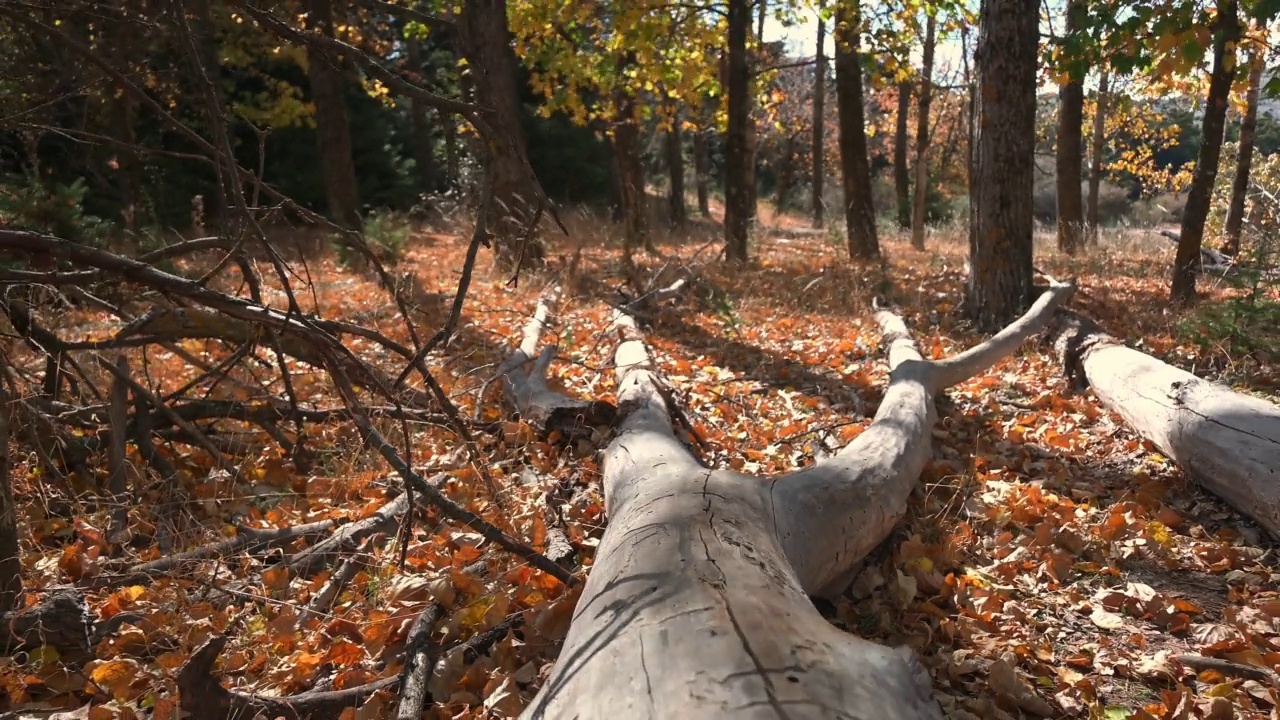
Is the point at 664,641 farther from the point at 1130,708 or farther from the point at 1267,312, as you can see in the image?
the point at 1267,312

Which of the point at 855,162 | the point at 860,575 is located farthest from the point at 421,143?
the point at 860,575

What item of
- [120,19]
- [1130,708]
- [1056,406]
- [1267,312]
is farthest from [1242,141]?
[120,19]

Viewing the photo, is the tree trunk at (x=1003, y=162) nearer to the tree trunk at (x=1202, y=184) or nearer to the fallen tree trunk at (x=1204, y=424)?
the tree trunk at (x=1202, y=184)

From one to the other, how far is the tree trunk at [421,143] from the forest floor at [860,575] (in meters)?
15.7

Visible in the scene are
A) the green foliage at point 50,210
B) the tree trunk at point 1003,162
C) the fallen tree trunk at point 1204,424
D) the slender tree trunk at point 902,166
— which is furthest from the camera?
the slender tree trunk at point 902,166

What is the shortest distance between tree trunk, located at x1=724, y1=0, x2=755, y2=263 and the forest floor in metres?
5.58

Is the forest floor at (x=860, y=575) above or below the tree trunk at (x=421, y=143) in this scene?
below

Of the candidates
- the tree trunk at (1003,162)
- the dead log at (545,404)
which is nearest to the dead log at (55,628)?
the dead log at (545,404)

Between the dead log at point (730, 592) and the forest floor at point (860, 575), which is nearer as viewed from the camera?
the dead log at point (730, 592)

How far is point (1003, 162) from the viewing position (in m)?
6.34

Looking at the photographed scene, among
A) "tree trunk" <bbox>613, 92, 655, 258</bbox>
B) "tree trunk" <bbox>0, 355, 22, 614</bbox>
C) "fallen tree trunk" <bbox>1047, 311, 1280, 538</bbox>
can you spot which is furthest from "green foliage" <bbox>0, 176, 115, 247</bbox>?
"fallen tree trunk" <bbox>1047, 311, 1280, 538</bbox>

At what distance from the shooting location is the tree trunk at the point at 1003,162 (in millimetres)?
→ 6164

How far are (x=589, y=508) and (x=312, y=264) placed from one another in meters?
8.89

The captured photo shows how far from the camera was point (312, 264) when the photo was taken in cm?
1094
